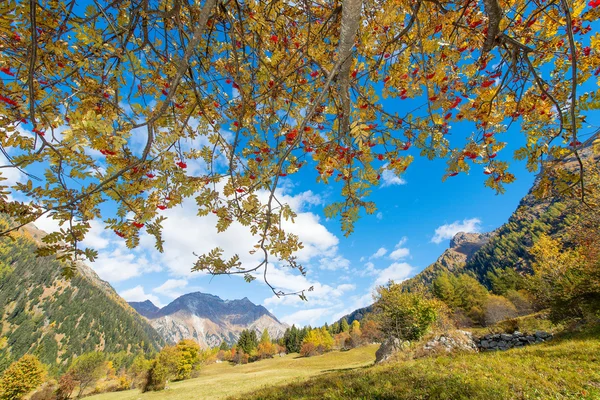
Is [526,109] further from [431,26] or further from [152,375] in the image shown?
[152,375]

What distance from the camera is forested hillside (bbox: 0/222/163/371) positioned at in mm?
92062

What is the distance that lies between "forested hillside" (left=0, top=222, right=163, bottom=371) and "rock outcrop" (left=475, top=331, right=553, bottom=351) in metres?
126

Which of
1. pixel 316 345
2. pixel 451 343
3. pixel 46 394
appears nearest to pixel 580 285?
pixel 451 343

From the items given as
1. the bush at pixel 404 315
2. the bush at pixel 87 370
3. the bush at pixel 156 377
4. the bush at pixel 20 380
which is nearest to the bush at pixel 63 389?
the bush at pixel 20 380

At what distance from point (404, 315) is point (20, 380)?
44.7m

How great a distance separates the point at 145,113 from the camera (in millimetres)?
2266

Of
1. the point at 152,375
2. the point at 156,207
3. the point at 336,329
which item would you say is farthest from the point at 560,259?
the point at 336,329

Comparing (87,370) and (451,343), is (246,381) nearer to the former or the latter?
(451,343)

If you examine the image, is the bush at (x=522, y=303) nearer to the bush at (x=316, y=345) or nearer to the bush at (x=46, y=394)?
the bush at (x=316, y=345)

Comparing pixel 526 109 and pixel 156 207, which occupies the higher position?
pixel 526 109

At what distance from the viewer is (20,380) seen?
94.5 feet

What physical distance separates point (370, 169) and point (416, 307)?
84.8 feet

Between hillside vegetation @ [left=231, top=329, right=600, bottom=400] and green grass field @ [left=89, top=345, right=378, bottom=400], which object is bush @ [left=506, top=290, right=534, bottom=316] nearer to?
green grass field @ [left=89, top=345, right=378, bottom=400]

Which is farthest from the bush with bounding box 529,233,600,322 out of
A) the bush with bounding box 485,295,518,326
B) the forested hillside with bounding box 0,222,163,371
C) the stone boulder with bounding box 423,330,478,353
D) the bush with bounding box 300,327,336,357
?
the forested hillside with bounding box 0,222,163,371
